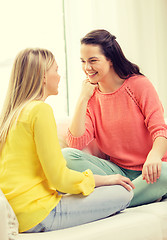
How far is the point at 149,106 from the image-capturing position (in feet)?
5.77

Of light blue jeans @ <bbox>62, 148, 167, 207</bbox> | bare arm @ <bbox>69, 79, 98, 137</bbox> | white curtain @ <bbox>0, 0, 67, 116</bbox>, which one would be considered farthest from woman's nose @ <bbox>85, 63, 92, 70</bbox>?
white curtain @ <bbox>0, 0, 67, 116</bbox>

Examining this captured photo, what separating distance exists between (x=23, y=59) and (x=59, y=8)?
1.92m

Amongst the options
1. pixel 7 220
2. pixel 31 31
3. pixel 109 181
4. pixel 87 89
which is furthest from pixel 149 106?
pixel 31 31

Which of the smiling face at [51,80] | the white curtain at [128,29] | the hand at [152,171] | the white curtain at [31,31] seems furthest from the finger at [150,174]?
the white curtain at [128,29]

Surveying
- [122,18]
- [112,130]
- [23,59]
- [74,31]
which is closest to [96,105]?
[112,130]

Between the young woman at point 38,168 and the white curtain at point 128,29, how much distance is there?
5.97 ft

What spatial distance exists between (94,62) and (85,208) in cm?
77

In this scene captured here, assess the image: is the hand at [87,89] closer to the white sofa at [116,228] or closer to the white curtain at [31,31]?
the white sofa at [116,228]

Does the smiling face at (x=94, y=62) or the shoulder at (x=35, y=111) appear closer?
the shoulder at (x=35, y=111)

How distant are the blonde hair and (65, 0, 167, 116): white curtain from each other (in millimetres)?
1803

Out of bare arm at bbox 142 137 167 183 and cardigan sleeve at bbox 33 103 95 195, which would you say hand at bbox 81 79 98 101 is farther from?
cardigan sleeve at bbox 33 103 95 195

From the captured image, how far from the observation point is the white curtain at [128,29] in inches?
124

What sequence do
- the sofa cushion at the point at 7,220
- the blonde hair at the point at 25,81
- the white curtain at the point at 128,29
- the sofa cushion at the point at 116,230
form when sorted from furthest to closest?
1. the white curtain at the point at 128,29
2. the blonde hair at the point at 25,81
3. the sofa cushion at the point at 116,230
4. the sofa cushion at the point at 7,220

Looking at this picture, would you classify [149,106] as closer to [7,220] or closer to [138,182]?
[138,182]
